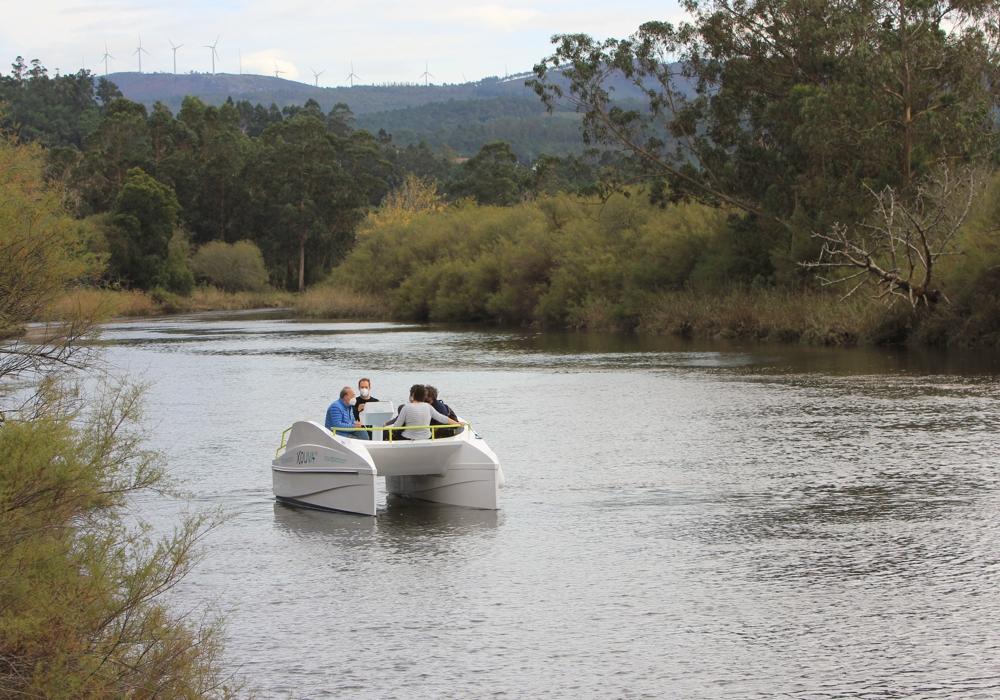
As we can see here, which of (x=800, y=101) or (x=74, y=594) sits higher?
(x=800, y=101)

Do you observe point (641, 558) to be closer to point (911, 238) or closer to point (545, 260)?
point (911, 238)

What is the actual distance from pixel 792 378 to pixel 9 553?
27.3 meters

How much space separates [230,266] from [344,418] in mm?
87376

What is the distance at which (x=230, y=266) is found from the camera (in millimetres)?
101250

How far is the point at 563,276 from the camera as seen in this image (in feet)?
206

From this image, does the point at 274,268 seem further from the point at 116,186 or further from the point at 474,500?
the point at 474,500

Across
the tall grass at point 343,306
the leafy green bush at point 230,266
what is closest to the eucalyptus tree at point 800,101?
the tall grass at point 343,306

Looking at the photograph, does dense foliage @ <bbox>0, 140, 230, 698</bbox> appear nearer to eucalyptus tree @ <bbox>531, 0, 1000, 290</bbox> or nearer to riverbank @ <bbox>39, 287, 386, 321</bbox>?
eucalyptus tree @ <bbox>531, 0, 1000, 290</bbox>

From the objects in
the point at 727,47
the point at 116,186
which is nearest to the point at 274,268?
the point at 116,186

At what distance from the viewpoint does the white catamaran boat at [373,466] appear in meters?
15.2

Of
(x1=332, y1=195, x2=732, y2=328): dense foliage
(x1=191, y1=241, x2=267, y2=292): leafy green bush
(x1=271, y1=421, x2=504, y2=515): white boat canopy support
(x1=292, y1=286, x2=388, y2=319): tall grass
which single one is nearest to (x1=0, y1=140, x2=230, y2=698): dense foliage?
(x1=271, y1=421, x2=504, y2=515): white boat canopy support

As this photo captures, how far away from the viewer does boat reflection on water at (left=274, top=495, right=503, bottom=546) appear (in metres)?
14.4

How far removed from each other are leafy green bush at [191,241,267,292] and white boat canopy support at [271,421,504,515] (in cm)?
8738

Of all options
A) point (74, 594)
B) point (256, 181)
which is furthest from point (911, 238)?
point (256, 181)
